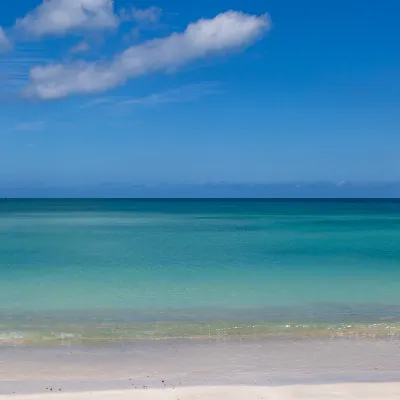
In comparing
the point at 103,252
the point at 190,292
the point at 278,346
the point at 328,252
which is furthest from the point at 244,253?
the point at 278,346

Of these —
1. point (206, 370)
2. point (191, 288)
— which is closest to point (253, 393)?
point (206, 370)

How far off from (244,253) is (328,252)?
3.75 metres

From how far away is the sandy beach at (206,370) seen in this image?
598cm

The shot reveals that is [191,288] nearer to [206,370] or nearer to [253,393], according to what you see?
[206,370]

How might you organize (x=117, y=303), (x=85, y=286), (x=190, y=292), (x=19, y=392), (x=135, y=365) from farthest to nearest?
(x=85, y=286) < (x=190, y=292) < (x=117, y=303) < (x=135, y=365) < (x=19, y=392)

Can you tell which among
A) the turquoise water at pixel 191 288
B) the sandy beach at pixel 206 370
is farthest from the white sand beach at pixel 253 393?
the turquoise water at pixel 191 288

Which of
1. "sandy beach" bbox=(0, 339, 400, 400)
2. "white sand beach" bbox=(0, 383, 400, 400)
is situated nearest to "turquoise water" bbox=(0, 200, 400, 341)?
A: "sandy beach" bbox=(0, 339, 400, 400)

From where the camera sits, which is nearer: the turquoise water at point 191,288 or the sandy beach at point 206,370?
the sandy beach at point 206,370

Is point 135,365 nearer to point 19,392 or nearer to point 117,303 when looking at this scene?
point 19,392

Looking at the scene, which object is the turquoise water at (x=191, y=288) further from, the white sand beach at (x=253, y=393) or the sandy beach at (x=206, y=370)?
the white sand beach at (x=253, y=393)

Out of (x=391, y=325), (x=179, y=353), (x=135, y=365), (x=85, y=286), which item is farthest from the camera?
(x=85, y=286)

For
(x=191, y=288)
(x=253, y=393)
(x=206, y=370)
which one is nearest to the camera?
(x=253, y=393)

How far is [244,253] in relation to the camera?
22.0m

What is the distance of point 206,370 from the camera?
714cm
